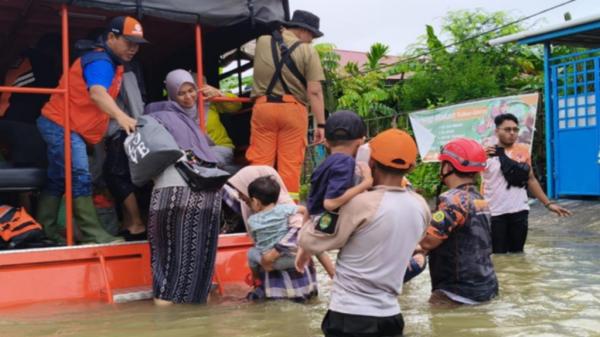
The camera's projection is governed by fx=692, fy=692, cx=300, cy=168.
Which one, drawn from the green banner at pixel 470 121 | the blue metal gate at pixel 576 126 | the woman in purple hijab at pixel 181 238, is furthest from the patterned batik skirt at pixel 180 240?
the blue metal gate at pixel 576 126

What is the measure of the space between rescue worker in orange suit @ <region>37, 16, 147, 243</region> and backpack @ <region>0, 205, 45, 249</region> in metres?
0.35

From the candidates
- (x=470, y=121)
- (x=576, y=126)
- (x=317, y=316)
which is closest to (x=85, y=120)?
(x=317, y=316)

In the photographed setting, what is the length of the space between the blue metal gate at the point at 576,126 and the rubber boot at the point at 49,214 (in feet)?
29.1

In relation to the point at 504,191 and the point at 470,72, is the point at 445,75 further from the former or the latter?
the point at 504,191

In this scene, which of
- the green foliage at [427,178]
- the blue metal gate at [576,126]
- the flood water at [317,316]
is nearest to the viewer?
the flood water at [317,316]

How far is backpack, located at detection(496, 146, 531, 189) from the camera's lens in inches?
277

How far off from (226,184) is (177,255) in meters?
0.71

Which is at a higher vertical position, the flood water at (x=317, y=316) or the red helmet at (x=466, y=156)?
the red helmet at (x=466, y=156)

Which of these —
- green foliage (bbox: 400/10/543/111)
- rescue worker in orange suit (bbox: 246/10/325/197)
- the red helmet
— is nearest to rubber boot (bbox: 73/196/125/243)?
rescue worker in orange suit (bbox: 246/10/325/197)

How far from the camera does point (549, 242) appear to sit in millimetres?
8391

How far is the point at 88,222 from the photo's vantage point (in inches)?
209

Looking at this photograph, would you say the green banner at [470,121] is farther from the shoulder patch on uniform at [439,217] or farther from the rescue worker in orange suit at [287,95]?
the shoulder patch on uniform at [439,217]

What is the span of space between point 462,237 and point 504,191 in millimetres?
2770

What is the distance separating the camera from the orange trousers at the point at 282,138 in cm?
603
